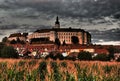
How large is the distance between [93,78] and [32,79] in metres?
2.64

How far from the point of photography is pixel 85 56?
118 metres

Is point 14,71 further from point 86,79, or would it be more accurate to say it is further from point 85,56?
point 85,56

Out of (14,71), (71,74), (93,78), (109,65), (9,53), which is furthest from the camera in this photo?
(9,53)

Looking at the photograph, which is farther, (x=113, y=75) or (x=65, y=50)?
(x=65, y=50)

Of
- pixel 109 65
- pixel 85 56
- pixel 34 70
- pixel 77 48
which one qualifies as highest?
pixel 34 70

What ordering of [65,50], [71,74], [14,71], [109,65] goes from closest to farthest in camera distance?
[71,74], [14,71], [109,65], [65,50]

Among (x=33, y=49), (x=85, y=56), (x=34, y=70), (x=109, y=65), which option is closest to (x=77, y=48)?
(x=33, y=49)

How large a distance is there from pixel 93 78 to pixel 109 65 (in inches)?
784

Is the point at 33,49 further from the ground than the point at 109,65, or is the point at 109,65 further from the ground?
the point at 109,65

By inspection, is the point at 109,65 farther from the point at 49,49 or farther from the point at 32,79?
the point at 49,49

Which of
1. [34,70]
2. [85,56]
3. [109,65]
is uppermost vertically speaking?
[34,70]

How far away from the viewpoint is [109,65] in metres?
34.6

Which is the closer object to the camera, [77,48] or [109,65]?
[109,65]

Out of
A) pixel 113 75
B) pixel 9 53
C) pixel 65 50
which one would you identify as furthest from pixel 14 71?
pixel 65 50
